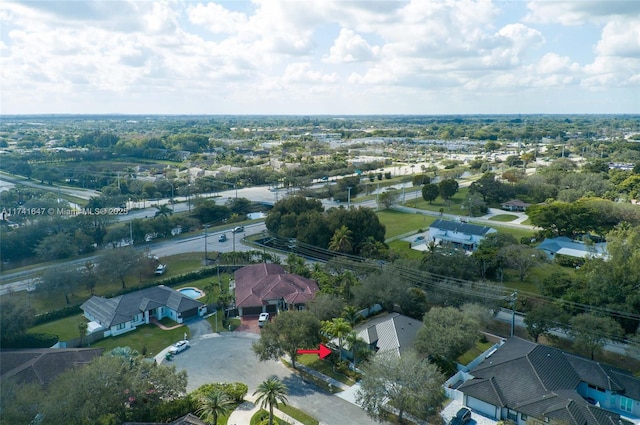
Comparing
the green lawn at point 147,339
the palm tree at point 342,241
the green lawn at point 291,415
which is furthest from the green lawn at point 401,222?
the green lawn at point 291,415

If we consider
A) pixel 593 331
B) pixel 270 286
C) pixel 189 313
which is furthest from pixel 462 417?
pixel 189 313

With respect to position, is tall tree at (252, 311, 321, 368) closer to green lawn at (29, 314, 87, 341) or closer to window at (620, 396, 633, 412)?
green lawn at (29, 314, 87, 341)

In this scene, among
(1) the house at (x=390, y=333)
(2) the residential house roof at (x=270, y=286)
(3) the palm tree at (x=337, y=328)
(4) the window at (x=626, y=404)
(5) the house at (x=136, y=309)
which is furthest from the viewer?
(2) the residential house roof at (x=270, y=286)

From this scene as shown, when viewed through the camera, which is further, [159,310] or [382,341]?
[159,310]

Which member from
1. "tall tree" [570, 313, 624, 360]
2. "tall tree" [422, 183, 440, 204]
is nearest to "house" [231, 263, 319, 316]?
"tall tree" [570, 313, 624, 360]

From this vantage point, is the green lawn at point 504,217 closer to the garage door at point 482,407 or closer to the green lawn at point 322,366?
the green lawn at point 322,366

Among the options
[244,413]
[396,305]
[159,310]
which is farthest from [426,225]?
[244,413]

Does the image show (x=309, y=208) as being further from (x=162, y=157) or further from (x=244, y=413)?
(x=162, y=157)
